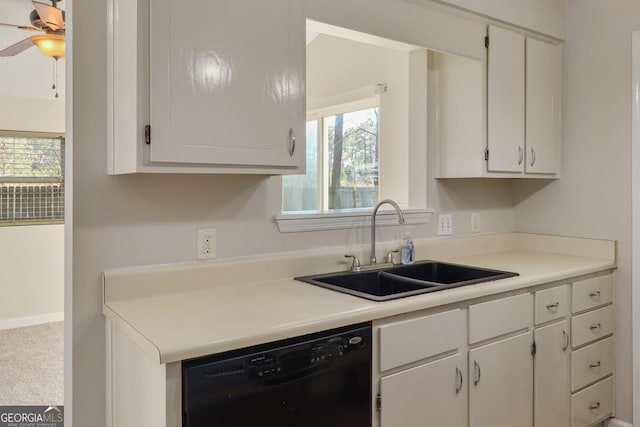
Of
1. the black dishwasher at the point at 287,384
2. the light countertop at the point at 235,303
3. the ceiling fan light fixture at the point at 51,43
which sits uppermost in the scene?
the ceiling fan light fixture at the point at 51,43

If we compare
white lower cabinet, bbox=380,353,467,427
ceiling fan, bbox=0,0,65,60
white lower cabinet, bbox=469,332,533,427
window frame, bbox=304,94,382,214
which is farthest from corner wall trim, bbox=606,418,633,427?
ceiling fan, bbox=0,0,65,60

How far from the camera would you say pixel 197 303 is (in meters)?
1.64

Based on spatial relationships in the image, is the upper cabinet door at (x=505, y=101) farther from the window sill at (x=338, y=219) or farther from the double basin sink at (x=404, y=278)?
the double basin sink at (x=404, y=278)

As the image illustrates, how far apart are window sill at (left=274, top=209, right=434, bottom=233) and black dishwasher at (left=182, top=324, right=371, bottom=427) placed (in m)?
0.66

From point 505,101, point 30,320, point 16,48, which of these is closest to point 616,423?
point 505,101

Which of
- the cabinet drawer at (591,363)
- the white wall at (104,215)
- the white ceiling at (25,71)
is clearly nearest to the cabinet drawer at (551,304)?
the cabinet drawer at (591,363)

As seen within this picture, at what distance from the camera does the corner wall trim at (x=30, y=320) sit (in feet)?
15.5

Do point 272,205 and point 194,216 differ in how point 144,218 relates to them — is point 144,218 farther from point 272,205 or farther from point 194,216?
point 272,205

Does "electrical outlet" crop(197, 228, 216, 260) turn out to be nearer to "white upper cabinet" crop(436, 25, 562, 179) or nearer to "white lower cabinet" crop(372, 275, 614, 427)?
"white lower cabinet" crop(372, 275, 614, 427)

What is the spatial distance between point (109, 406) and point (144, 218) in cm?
63

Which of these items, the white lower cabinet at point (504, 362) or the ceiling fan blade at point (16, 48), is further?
the ceiling fan blade at point (16, 48)

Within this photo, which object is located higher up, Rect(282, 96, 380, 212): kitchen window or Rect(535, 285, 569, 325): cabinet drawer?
Rect(282, 96, 380, 212): kitchen window

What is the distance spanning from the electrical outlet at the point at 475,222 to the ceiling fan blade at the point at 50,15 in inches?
112

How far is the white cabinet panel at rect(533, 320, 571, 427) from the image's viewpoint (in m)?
2.18
